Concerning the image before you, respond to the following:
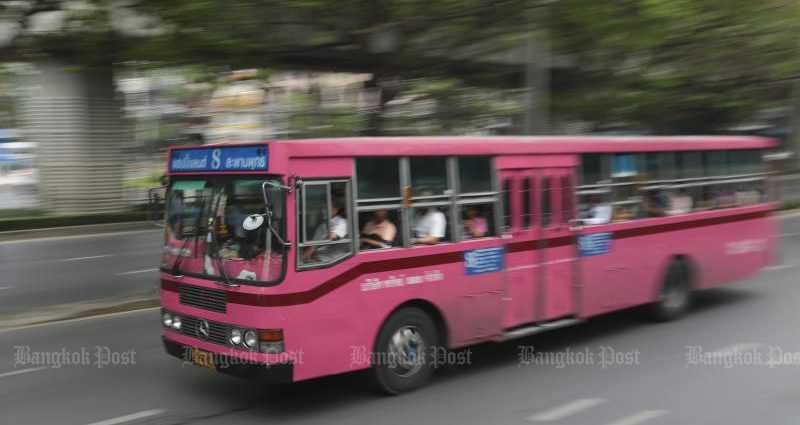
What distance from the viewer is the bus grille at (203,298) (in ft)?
20.6

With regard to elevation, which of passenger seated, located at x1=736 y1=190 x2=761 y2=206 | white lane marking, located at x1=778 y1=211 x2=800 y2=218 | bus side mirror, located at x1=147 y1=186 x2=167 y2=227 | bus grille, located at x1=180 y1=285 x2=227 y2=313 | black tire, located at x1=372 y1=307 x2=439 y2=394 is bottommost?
white lane marking, located at x1=778 y1=211 x2=800 y2=218

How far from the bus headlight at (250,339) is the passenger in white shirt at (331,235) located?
0.72 m

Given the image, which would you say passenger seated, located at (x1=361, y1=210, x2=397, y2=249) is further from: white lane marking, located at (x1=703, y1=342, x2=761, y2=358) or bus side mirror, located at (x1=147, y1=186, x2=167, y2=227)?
white lane marking, located at (x1=703, y1=342, x2=761, y2=358)

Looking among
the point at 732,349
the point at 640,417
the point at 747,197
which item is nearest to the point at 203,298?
the point at 640,417

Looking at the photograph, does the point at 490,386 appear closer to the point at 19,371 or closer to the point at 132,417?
the point at 132,417

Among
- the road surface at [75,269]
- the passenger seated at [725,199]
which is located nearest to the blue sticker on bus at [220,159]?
the road surface at [75,269]

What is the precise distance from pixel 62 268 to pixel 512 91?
1029cm

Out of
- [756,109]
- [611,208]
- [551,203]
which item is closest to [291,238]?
[551,203]

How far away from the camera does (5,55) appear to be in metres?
13.2

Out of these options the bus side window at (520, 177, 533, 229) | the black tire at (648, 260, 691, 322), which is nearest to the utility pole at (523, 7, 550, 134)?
the black tire at (648, 260, 691, 322)

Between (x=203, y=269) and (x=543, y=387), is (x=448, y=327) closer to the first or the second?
(x=543, y=387)

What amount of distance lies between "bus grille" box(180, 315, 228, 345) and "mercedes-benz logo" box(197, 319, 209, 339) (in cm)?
3

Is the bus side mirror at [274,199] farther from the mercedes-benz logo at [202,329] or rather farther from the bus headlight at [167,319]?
the bus headlight at [167,319]

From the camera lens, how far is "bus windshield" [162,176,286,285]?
19.8 ft
